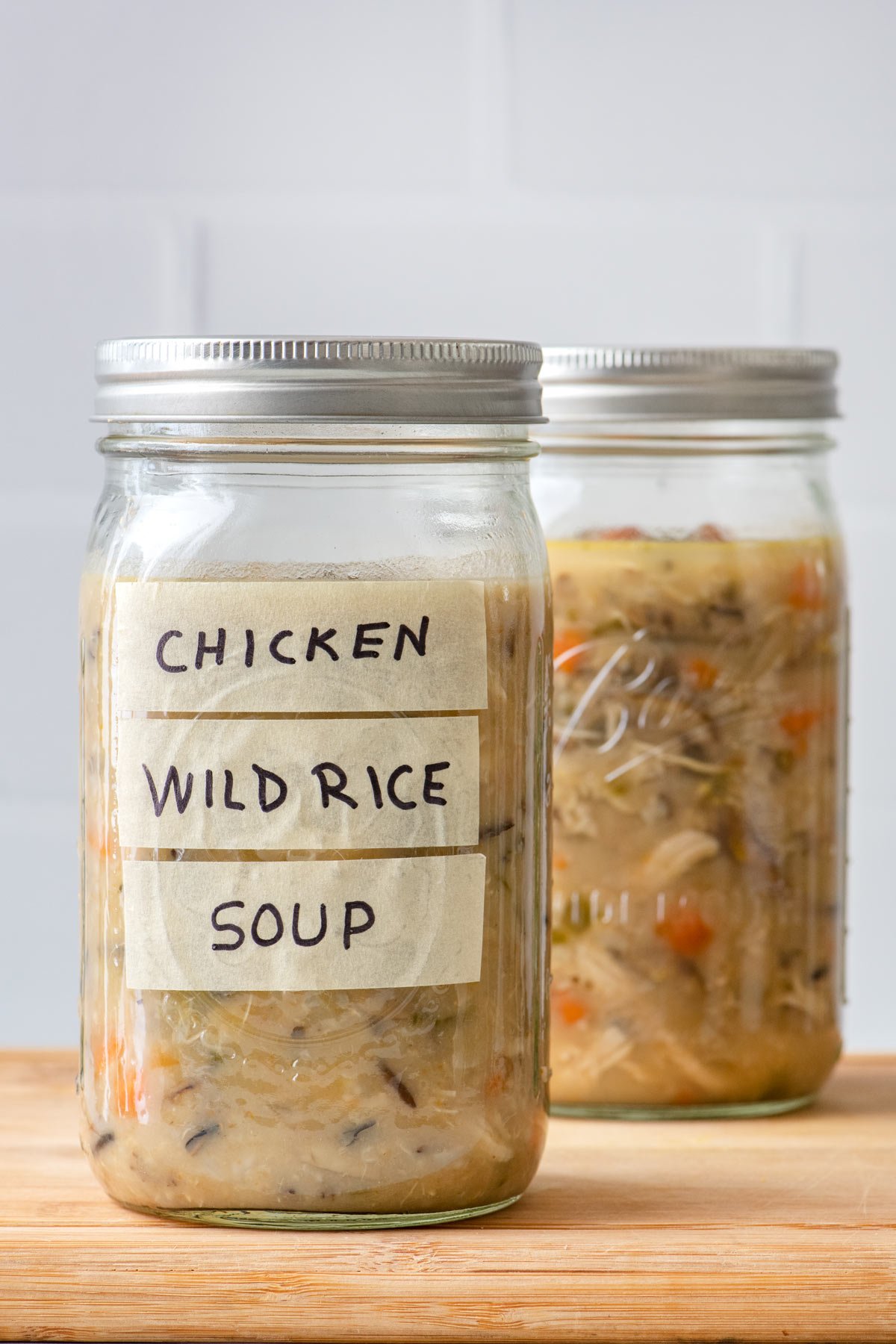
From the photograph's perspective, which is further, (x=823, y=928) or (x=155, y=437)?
(x=823, y=928)

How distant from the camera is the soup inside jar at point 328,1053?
559mm

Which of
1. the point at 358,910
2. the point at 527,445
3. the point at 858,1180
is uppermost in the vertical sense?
the point at 527,445

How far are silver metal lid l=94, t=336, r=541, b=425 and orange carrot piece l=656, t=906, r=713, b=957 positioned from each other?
25 centimetres

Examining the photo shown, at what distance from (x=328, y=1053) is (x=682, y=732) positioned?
9.3 inches

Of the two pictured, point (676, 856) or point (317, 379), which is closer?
point (317, 379)

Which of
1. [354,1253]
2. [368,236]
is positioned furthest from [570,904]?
[368,236]

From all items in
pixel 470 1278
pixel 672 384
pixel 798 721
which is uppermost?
pixel 672 384

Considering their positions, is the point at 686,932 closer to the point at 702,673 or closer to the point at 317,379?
the point at 702,673

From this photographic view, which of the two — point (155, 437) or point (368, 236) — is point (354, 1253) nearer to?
point (155, 437)

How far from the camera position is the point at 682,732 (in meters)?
0.72

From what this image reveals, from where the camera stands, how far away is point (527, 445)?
0.61 m

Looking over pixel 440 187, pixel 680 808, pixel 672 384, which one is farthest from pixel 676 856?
pixel 440 187

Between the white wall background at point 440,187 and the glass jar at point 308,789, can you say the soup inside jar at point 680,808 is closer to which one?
the glass jar at point 308,789

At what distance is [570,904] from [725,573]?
6.1 inches
